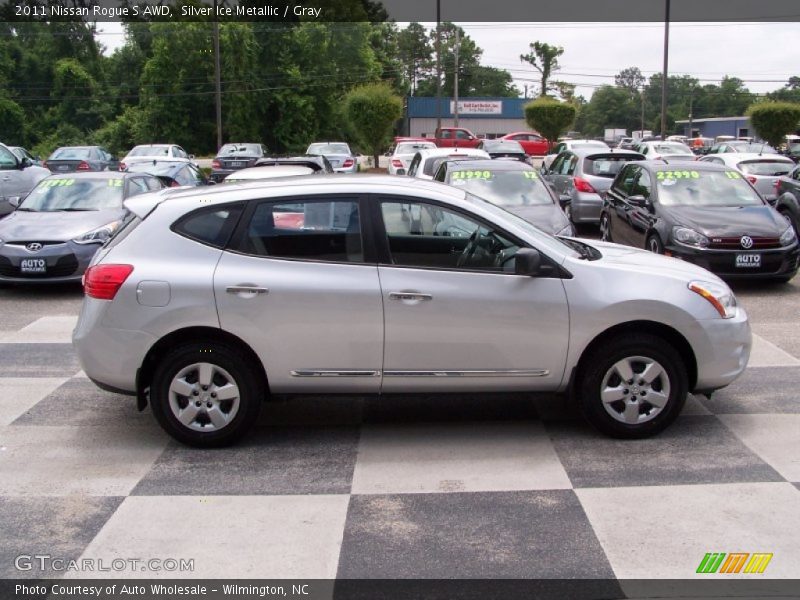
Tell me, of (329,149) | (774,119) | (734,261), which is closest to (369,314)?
(734,261)

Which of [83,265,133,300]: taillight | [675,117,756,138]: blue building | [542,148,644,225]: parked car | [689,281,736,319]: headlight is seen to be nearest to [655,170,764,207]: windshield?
[542,148,644,225]: parked car

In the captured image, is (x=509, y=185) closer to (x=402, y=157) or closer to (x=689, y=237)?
(x=689, y=237)

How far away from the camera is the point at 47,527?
4.68m

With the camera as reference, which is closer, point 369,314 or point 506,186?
point 369,314

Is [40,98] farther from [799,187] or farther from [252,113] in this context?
[799,187]

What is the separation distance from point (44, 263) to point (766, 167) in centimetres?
1536

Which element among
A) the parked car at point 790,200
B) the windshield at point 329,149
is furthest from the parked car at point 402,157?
the parked car at point 790,200

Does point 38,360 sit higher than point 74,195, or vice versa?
point 74,195

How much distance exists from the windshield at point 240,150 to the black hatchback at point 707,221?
17.1 meters

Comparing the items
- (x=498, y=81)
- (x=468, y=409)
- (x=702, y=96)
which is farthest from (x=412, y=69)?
(x=468, y=409)

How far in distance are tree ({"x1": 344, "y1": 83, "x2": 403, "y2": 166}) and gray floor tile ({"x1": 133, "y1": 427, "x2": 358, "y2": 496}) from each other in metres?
33.7

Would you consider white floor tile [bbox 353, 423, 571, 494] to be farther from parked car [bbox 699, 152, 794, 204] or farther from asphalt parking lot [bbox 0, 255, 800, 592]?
parked car [bbox 699, 152, 794, 204]

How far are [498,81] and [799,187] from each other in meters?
102

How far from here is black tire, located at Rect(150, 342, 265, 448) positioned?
5.58m
